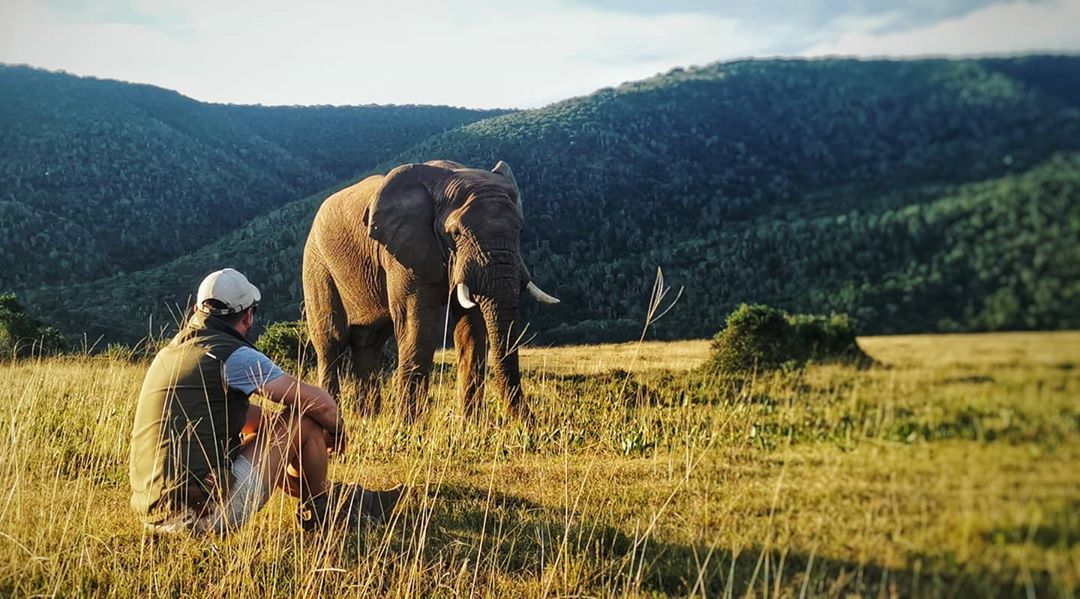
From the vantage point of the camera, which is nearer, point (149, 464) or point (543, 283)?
point (149, 464)

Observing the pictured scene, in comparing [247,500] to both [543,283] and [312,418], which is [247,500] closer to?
[312,418]

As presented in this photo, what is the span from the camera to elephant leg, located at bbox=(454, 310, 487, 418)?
924 centimetres

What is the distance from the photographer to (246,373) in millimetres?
4574

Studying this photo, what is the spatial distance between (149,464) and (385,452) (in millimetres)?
2801

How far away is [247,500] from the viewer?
466cm

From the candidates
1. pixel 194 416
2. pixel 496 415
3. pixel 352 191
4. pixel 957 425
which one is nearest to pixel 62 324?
pixel 352 191

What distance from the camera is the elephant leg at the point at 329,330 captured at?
10969 mm

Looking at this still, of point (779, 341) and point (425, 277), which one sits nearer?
point (779, 341)

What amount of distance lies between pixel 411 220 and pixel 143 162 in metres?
52.1

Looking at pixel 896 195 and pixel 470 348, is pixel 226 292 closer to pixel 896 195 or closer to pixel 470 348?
pixel 896 195

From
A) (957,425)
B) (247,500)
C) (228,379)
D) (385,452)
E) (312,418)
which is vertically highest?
(957,425)

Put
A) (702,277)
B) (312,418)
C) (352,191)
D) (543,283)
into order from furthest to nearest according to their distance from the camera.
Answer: (543,283), (352,191), (702,277), (312,418)

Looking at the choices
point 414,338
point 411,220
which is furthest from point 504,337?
point 411,220

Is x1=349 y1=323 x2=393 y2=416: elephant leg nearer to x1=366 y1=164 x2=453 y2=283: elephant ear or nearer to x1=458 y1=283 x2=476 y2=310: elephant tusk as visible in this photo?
x1=366 y1=164 x2=453 y2=283: elephant ear
